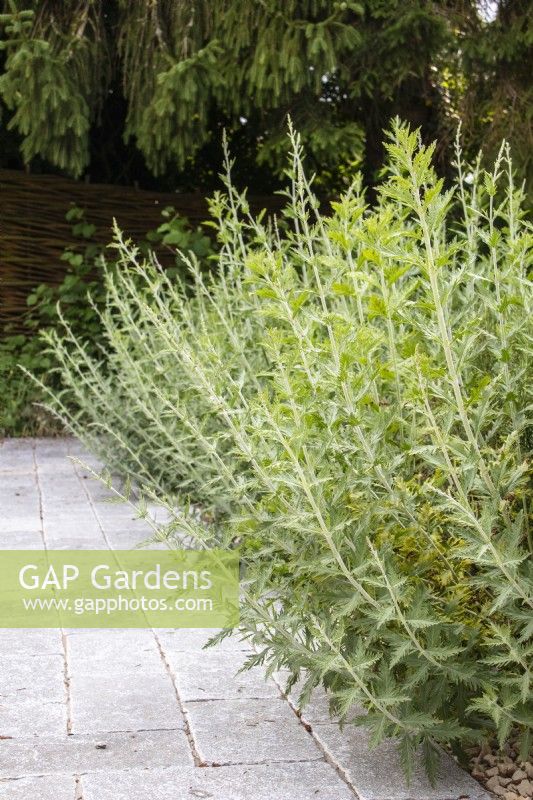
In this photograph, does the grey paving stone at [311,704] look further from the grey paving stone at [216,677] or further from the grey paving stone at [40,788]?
the grey paving stone at [40,788]

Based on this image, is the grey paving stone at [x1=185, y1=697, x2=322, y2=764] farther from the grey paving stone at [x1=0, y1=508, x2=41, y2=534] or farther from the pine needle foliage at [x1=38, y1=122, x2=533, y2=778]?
the grey paving stone at [x1=0, y1=508, x2=41, y2=534]

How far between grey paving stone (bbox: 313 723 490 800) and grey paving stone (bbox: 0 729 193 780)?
0.40 metres

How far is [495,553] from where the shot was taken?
2.19 metres

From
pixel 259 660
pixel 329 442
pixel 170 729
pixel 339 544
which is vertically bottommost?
pixel 170 729

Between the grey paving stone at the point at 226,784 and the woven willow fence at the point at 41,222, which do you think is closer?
the grey paving stone at the point at 226,784

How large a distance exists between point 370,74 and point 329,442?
5645 mm

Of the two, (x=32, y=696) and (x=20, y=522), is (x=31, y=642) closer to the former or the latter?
(x=32, y=696)

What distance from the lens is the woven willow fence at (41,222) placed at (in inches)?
344

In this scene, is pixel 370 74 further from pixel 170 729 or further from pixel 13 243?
pixel 170 729

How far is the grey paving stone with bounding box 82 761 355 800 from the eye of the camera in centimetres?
254

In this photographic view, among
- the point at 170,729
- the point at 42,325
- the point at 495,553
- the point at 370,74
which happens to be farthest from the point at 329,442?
the point at 42,325

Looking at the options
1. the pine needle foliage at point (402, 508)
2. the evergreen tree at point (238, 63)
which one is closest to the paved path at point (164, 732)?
the pine needle foliage at point (402, 508)

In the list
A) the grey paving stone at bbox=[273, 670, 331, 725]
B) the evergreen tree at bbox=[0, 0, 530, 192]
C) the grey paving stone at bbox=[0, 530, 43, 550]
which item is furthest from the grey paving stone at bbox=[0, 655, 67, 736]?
the evergreen tree at bbox=[0, 0, 530, 192]

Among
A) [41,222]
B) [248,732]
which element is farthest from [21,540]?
[41,222]
